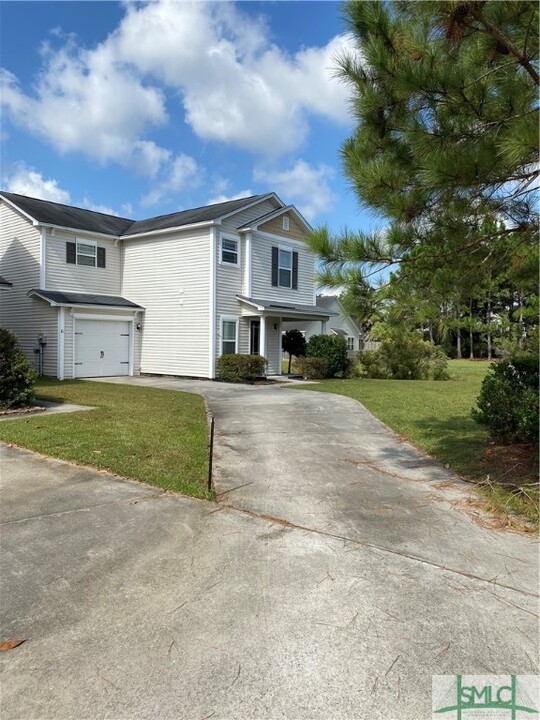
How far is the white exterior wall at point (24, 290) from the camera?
1825 centimetres

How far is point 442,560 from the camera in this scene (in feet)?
11.9

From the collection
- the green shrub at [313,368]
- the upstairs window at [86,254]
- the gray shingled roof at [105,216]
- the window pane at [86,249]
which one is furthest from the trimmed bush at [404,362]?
the window pane at [86,249]

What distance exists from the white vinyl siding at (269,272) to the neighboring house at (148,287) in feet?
0.18

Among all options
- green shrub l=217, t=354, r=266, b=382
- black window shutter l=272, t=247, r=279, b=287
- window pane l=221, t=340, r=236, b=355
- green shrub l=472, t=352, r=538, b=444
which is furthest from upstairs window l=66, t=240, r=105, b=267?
green shrub l=472, t=352, r=538, b=444

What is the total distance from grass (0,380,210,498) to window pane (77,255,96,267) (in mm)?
9342

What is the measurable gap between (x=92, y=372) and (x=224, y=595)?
17247 millimetres

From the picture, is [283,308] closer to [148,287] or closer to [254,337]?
[254,337]

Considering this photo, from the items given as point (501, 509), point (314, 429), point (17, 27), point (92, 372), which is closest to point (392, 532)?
point (501, 509)

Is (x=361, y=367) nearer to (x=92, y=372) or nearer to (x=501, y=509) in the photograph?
(x=92, y=372)

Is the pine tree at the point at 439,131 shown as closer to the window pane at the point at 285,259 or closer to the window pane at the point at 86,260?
the window pane at the point at 285,259

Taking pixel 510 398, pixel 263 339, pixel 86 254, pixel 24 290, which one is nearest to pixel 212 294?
pixel 263 339

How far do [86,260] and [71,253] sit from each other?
73cm
